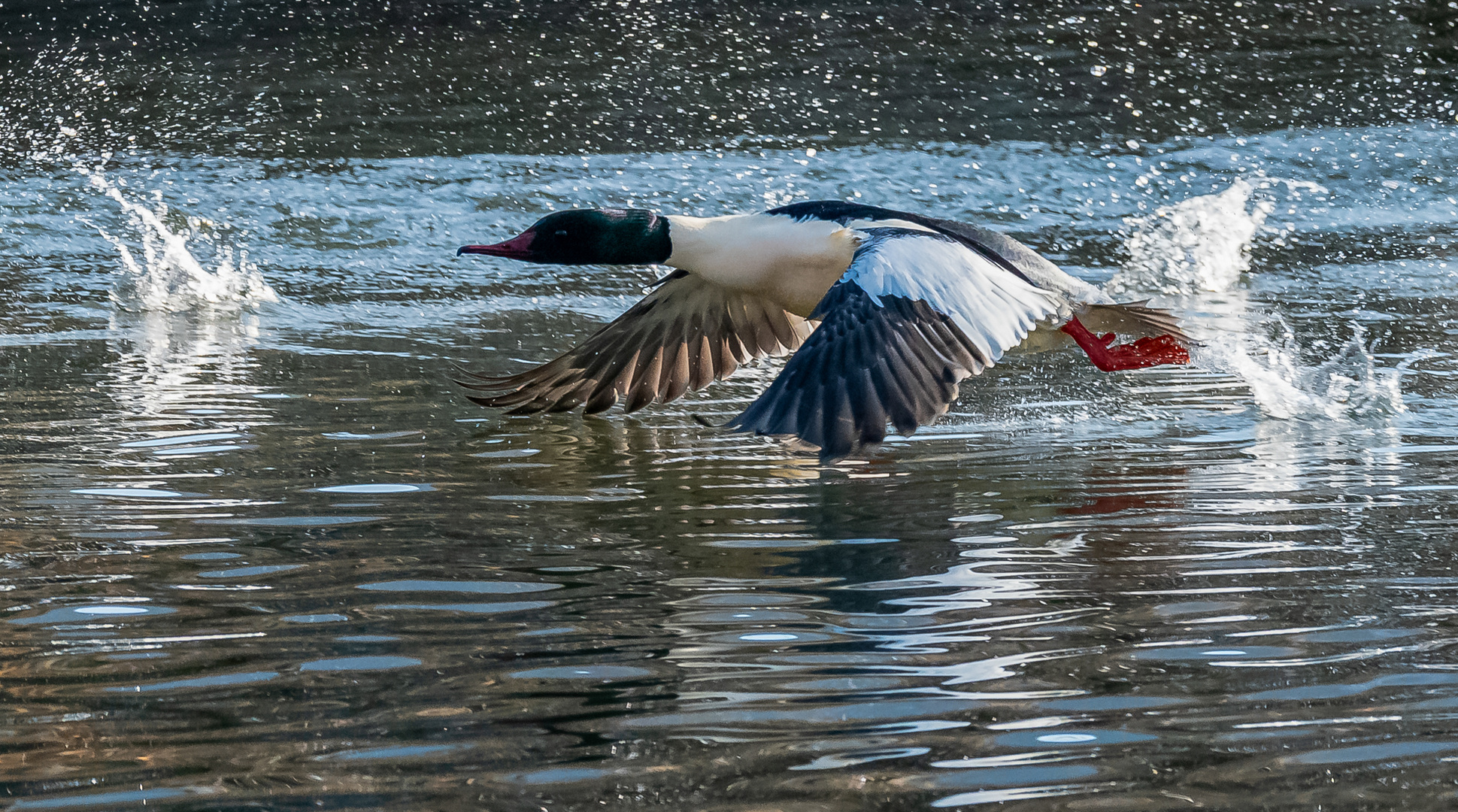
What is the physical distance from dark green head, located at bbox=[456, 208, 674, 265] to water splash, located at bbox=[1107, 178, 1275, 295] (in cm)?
394

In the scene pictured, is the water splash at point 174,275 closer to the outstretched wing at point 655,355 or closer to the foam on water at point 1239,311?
the outstretched wing at point 655,355

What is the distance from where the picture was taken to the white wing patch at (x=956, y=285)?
3965 mm

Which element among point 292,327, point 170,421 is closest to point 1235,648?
point 170,421

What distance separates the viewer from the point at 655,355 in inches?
213

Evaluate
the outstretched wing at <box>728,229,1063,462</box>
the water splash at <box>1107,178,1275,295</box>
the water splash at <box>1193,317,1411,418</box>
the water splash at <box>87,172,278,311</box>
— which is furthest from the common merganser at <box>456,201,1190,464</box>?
the water splash at <box>1107,178,1275,295</box>

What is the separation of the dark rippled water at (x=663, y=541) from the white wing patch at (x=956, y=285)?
0.44 m

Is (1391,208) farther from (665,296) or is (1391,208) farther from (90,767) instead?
(90,767)

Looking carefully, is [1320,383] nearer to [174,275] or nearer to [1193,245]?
[1193,245]

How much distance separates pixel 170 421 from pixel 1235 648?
3.33 meters

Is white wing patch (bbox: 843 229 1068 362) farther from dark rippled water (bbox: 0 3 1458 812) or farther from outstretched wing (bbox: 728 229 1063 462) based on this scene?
dark rippled water (bbox: 0 3 1458 812)

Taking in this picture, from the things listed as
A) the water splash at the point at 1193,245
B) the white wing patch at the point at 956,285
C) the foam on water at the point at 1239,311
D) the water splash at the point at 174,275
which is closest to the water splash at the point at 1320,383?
the foam on water at the point at 1239,311

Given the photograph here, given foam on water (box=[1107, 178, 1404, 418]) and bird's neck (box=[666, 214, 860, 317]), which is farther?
foam on water (box=[1107, 178, 1404, 418])

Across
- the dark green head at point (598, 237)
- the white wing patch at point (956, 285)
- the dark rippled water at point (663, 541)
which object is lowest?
the dark rippled water at point (663, 541)

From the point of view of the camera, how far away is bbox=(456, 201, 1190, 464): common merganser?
3660 millimetres
